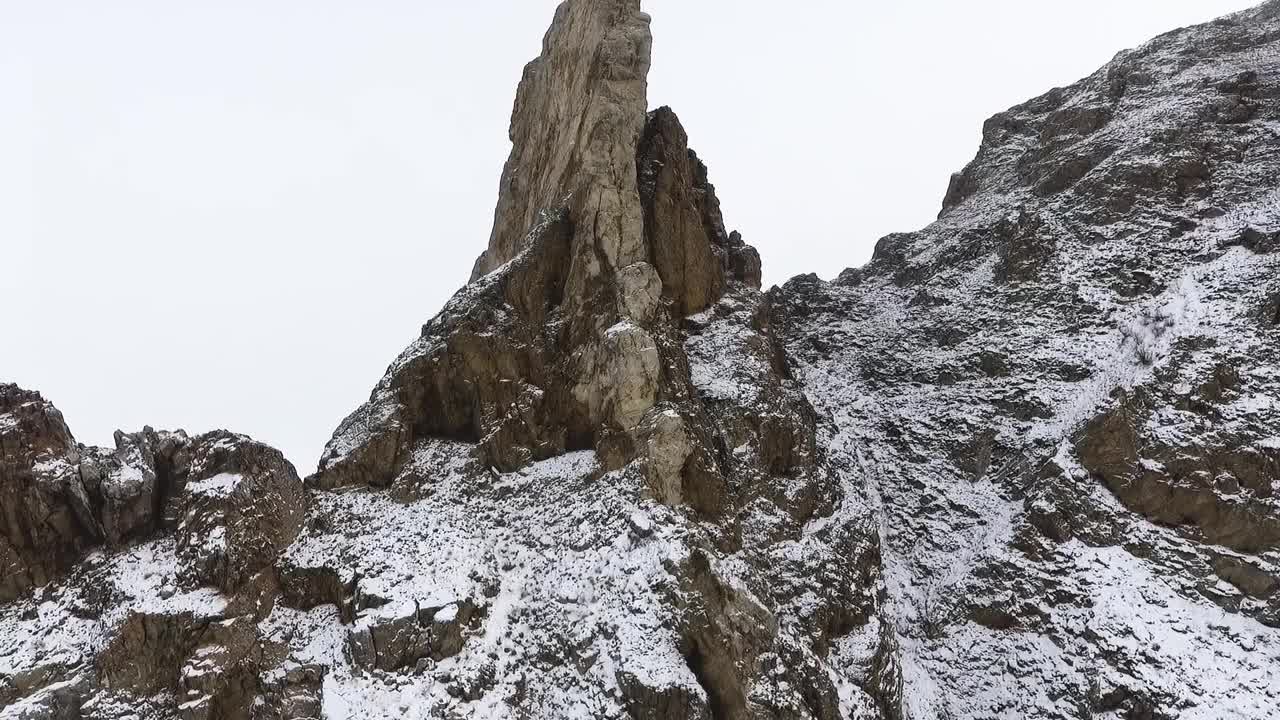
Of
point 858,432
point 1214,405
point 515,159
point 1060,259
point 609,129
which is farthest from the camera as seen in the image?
point 515,159

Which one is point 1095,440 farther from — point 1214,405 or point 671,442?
point 671,442

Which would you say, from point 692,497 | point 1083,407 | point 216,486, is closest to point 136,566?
point 216,486

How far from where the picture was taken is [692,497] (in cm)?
2423

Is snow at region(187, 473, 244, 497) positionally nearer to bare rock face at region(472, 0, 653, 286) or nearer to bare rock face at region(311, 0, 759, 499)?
bare rock face at region(311, 0, 759, 499)

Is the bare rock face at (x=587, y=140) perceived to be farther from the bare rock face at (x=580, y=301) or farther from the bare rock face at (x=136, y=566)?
the bare rock face at (x=136, y=566)

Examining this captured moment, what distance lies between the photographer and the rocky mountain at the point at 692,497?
2075cm

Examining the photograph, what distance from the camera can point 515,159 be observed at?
39531 mm

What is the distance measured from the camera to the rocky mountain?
20.8 m

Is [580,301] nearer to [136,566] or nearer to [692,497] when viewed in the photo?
[692,497]

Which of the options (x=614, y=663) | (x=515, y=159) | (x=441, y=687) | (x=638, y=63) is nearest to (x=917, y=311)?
(x=638, y=63)

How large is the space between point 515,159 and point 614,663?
26014 mm

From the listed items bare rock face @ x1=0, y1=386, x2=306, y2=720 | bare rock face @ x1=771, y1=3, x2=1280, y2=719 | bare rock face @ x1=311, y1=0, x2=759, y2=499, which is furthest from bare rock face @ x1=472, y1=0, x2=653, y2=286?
bare rock face @ x1=0, y1=386, x2=306, y2=720

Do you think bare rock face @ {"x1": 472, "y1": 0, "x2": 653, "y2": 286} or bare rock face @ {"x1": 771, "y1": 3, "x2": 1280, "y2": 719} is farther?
bare rock face @ {"x1": 472, "y1": 0, "x2": 653, "y2": 286}

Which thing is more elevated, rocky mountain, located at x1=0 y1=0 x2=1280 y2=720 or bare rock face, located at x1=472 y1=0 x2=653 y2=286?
bare rock face, located at x1=472 y1=0 x2=653 y2=286
